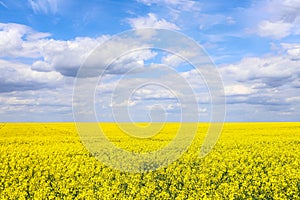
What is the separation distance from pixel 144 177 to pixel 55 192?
10.6 feet

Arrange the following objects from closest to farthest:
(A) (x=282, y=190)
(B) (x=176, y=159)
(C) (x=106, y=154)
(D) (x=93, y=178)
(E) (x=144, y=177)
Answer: (A) (x=282, y=190)
(D) (x=93, y=178)
(E) (x=144, y=177)
(B) (x=176, y=159)
(C) (x=106, y=154)

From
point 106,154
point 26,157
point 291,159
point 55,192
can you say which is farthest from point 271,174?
point 26,157

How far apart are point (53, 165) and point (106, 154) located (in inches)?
185

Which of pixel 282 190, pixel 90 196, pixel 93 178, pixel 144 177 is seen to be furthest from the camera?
pixel 144 177

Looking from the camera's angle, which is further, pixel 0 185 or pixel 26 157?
pixel 26 157

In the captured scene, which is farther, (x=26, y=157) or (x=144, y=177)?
(x=26, y=157)

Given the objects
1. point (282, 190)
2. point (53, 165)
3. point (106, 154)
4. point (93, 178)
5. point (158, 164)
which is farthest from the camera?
point (106, 154)

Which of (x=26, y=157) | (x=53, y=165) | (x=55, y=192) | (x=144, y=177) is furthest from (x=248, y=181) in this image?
(x=26, y=157)

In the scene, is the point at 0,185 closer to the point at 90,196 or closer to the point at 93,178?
the point at 93,178

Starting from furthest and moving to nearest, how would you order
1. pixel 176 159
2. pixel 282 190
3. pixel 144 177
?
pixel 176 159 → pixel 144 177 → pixel 282 190

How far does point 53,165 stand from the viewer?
1541cm

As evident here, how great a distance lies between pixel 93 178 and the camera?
517 inches

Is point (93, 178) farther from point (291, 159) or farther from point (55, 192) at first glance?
point (291, 159)

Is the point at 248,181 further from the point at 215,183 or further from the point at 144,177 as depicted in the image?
the point at 144,177
